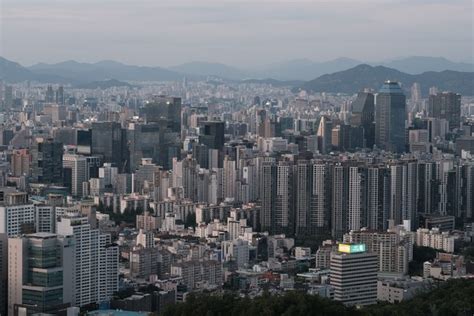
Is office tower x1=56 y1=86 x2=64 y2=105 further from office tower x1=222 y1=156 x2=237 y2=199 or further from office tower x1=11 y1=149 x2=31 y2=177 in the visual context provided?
office tower x1=222 y1=156 x2=237 y2=199

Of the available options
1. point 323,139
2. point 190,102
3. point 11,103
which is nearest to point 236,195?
point 323,139

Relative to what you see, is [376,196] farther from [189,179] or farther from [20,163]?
[20,163]

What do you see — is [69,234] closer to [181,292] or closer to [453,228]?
[181,292]

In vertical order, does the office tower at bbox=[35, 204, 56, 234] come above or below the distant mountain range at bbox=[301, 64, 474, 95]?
below

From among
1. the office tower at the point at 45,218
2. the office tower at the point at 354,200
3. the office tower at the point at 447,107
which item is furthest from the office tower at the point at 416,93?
the office tower at the point at 45,218

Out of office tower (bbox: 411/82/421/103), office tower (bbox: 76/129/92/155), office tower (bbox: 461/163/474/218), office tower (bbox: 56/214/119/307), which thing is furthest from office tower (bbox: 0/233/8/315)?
office tower (bbox: 411/82/421/103)

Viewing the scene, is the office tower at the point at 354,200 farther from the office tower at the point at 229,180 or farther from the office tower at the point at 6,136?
the office tower at the point at 6,136

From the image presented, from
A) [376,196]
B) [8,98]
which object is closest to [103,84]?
[8,98]
